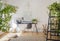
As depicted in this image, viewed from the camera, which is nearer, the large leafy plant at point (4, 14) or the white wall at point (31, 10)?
the large leafy plant at point (4, 14)

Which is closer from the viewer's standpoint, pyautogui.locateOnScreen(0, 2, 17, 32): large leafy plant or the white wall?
pyautogui.locateOnScreen(0, 2, 17, 32): large leafy plant

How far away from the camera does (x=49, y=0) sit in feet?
29.6

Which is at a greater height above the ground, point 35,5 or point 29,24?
point 35,5

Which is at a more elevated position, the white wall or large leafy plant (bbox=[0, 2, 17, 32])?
the white wall

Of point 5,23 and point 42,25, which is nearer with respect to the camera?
point 5,23

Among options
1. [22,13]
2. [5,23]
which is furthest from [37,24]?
[5,23]

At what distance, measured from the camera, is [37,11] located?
361 inches

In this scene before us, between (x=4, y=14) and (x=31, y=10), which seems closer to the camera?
(x=4, y=14)

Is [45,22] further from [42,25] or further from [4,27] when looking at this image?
[4,27]

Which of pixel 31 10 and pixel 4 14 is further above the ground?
pixel 31 10

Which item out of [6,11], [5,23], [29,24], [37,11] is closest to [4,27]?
[5,23]

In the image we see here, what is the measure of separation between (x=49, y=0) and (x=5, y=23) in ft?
25.4

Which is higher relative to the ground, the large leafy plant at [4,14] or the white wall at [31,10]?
the white wall at [31,10]

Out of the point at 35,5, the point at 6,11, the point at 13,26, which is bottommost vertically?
the point at 13,26
